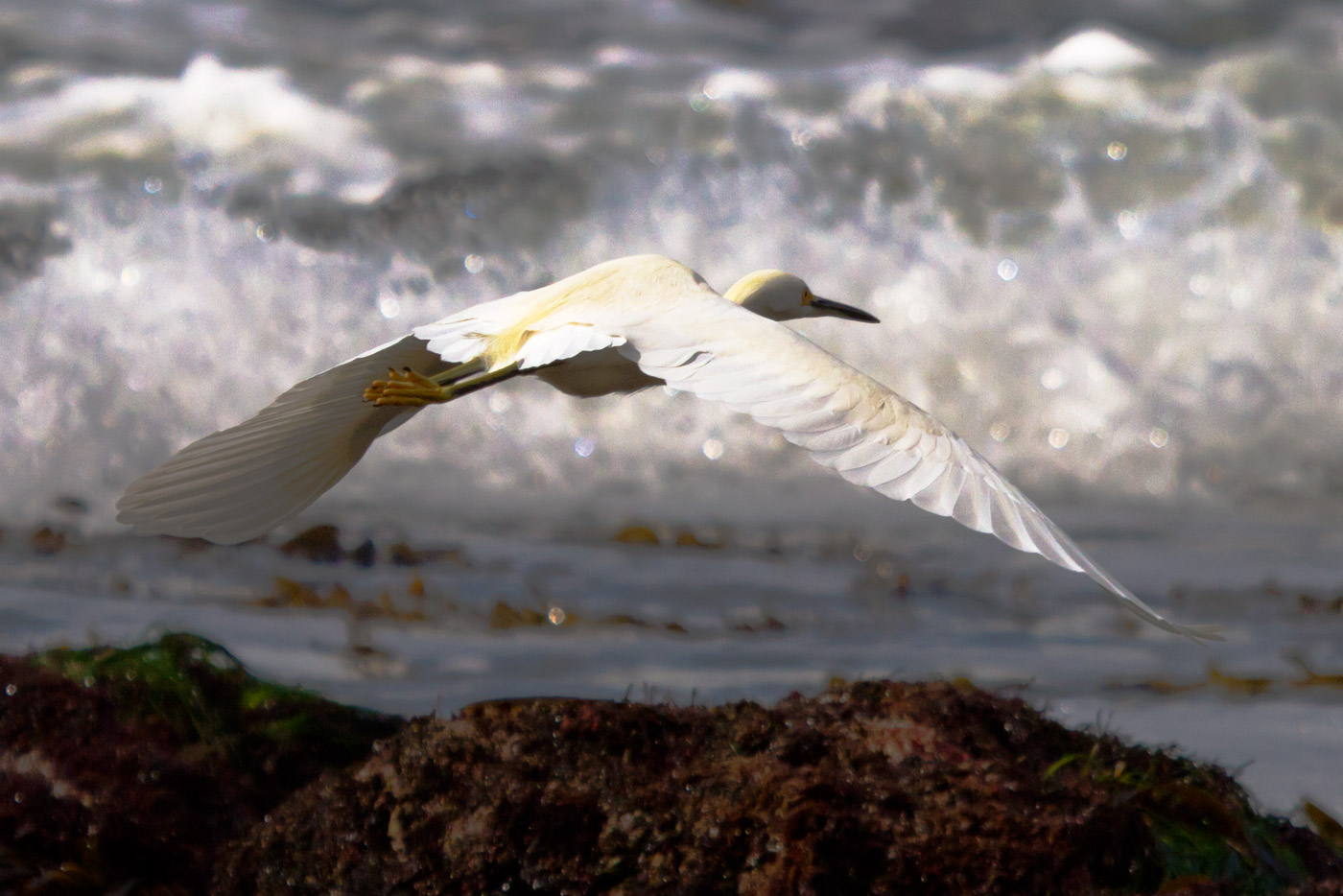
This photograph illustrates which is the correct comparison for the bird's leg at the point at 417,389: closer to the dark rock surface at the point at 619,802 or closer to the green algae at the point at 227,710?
the dark rock surface at the point at 619,802

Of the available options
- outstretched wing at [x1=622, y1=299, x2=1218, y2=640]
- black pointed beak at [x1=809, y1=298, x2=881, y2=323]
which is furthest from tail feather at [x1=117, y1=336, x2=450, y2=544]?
black pointed beak at [x1=809, y1=298, x2=881, y2=323]

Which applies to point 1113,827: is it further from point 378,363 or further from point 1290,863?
point 378,363

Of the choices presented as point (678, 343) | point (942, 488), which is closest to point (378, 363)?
point (678, 343)

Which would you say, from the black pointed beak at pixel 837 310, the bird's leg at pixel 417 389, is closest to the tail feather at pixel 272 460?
the bird's leg at pixel 417 389

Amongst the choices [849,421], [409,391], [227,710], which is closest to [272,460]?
[409,391]

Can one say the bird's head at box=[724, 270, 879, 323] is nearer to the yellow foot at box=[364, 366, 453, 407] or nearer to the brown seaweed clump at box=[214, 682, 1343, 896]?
the yellow foot at box=[364, 366, 453, 407]

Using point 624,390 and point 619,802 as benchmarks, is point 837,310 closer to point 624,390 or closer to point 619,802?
point 624,390
